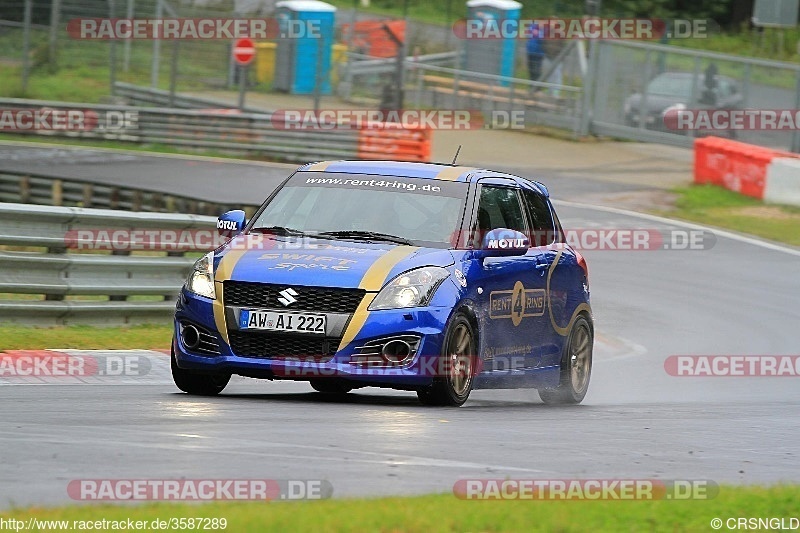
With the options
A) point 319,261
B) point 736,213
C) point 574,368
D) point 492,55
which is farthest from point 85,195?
point 319,261

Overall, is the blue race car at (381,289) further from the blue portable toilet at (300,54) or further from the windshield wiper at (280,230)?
the blue portable toilet at (300,54)

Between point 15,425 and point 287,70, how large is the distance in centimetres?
2861

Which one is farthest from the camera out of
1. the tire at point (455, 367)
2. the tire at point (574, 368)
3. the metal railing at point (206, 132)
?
the metal railing at point (206, 132)

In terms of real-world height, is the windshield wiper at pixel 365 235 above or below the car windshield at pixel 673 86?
below

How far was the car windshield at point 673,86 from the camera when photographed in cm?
3322

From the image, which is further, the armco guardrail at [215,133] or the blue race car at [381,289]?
the armco guardrail at [215,133]

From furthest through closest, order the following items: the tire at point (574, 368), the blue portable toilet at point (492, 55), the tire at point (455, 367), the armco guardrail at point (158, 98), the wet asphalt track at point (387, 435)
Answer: the blue portable toilet at point (492, 55), the armco guardrail at point (158, 98), the tire at point (574, 368), the tire at point (455, 367), the wet asphalt track at point (387, 435)

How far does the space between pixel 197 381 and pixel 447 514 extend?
15.0ft

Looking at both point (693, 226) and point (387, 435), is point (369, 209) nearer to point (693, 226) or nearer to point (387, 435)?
point (387, 435)

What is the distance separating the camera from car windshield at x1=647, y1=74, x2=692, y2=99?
33.2 metres

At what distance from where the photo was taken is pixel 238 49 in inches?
1339

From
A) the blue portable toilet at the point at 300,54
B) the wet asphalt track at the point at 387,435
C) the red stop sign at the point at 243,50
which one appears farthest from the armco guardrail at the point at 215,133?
the wet asphalt track at the point at 387,435

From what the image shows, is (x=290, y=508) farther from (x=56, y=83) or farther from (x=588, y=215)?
(x=56, y=83)

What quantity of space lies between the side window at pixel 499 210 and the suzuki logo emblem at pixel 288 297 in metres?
1.61
